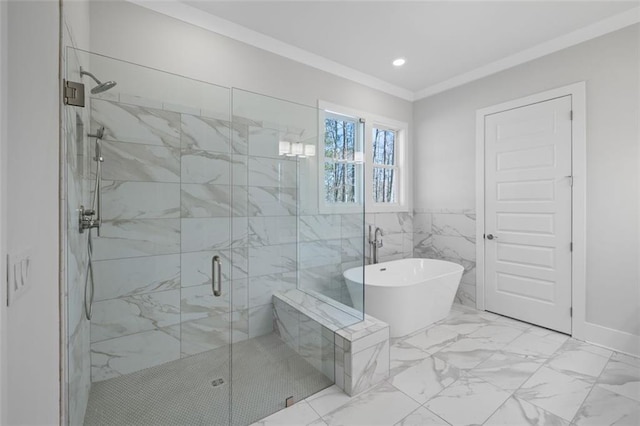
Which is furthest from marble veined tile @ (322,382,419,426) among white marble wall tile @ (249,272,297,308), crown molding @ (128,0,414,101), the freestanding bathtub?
crown molding @ (128,0,414,101)

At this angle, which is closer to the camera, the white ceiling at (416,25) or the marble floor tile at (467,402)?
the marble floor tile at (467,402)

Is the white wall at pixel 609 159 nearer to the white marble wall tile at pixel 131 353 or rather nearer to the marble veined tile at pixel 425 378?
the marble veined tile at pixel 425 378

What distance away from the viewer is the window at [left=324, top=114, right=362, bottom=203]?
247 centimetres

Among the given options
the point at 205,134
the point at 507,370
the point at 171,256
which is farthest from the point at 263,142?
the point at 507,370

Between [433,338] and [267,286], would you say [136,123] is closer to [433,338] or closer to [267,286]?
[267,286]

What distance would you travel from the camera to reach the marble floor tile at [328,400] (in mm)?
1763

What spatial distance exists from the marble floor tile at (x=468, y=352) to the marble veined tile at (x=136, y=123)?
8.32 feet

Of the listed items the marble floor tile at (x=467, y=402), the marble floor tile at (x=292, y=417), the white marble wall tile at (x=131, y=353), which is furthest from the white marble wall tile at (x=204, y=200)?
the marble floor tile at (x=467, y=402)

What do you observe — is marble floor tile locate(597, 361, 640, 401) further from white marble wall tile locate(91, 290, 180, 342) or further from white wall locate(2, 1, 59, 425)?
white wall locate(2, 1, 59, 425)

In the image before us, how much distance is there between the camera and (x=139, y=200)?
1587 millimetres

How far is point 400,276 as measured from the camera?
3564 mm

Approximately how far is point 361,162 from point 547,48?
2.19 metres

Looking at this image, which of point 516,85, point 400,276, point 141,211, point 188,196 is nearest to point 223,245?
point 188,196

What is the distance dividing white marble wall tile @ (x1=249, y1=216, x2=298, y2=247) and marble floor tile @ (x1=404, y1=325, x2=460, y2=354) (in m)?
1.46
